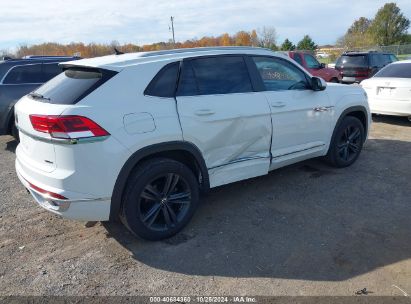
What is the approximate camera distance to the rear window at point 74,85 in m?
3.38

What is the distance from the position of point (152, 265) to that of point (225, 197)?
1.63 m

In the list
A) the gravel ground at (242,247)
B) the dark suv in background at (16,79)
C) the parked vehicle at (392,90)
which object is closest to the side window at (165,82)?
the gravel ground at (242,247)

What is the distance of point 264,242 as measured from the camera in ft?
12.2

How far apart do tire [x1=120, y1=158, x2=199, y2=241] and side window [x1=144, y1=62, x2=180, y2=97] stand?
636 mm

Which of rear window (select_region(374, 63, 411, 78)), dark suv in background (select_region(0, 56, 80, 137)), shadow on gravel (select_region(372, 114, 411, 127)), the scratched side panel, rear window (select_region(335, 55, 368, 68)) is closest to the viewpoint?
the scratched side panel

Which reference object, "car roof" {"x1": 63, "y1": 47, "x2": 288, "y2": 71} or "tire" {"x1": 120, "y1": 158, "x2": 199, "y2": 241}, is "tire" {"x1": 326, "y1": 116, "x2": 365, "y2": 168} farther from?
"tire" {"x1": 120, "y1": 158, "x2": 199, "y2": 241}

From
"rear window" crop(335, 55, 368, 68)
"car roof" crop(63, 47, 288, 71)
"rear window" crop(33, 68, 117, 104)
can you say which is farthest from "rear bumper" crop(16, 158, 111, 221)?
"rear window" crop(335, 55, 368, 68)

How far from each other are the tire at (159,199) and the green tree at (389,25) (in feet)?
203

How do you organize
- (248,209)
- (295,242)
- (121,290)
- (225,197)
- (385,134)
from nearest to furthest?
(121,290) < (295,242) < (248,209) < (225,197) < (385,134)

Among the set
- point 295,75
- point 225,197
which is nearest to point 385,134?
point 295,75

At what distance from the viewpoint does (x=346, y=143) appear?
573 cm

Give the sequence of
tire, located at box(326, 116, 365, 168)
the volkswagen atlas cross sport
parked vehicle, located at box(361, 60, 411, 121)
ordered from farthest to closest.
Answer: parked vehicle, located at box(361, 60, 411, 121) → tire, located at box(326, 116, 365, 168) → the volkswagen atlas cross sport

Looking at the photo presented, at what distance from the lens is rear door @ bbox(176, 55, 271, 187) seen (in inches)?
151

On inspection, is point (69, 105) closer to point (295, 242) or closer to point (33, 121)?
point (33, 121)
